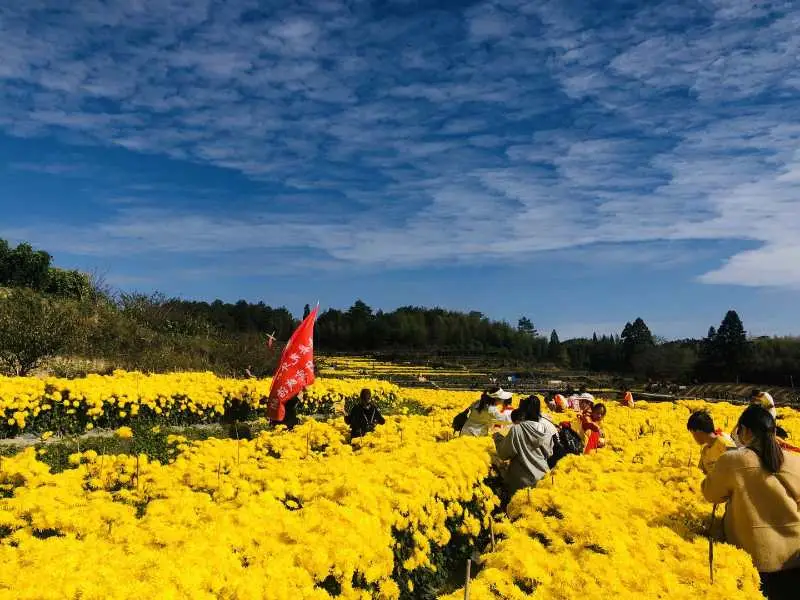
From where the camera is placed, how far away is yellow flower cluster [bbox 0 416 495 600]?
3.24m

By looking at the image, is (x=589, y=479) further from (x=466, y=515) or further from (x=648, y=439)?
(x=648, y=439)

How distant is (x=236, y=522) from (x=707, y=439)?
399 cm

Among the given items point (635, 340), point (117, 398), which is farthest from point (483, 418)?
point (635, 340)

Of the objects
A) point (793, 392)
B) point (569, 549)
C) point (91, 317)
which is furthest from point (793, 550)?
point (793, 392)

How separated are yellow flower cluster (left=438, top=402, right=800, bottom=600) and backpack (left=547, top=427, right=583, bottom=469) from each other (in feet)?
1.98

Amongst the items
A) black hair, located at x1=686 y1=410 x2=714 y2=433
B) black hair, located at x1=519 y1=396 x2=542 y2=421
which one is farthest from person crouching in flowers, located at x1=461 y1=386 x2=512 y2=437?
black hair, located at x1=686 y1=410 x2=714 y2=433

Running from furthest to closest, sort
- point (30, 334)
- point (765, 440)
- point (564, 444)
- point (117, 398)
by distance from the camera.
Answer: point (30, 334), point (117, 398), point (564, 444), point (765, 440)

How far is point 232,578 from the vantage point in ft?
10.8

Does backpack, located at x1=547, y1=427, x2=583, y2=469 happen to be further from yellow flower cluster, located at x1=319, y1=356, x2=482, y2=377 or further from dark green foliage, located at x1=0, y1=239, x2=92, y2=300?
dark green foliage, located at x1=0, y1=239, x2=92, y2=300

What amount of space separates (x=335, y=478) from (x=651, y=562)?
267cm

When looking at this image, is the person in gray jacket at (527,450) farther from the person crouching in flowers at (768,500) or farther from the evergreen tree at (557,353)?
the evergreen tree at (557,353)

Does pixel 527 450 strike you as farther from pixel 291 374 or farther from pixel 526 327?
pixel 526 327

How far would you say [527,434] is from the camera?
6.84 meters

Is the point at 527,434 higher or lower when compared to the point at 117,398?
higher
